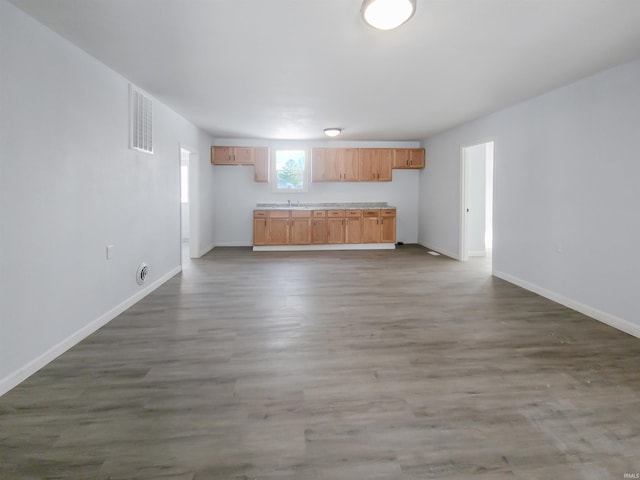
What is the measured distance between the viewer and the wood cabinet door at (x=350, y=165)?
25.6ft

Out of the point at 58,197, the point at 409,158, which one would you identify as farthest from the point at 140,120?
the point at 409,158

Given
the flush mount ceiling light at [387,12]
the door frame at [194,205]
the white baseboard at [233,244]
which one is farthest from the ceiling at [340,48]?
the white baseboard at [233,244]

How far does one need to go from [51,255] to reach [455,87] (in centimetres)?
403

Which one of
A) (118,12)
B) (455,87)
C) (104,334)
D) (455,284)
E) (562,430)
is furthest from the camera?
(455,284)

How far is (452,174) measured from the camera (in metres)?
6.65

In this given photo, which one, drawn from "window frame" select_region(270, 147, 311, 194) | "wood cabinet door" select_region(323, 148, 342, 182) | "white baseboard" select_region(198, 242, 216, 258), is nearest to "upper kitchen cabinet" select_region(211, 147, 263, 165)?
"window frame" select_region(270, 147, 311, 194)

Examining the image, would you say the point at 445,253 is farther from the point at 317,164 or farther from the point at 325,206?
the point at 317,164

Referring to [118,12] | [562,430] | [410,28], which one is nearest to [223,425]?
[562,430]

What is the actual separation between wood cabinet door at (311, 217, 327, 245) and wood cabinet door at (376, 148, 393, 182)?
1593mm

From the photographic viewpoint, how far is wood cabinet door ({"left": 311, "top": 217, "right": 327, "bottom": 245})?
7.58 m

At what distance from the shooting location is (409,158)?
7.93 meters

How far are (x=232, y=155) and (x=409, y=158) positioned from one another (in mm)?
3786

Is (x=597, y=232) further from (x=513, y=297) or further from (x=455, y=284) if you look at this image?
(x=455, y=284)

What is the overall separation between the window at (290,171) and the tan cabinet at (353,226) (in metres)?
1.24
